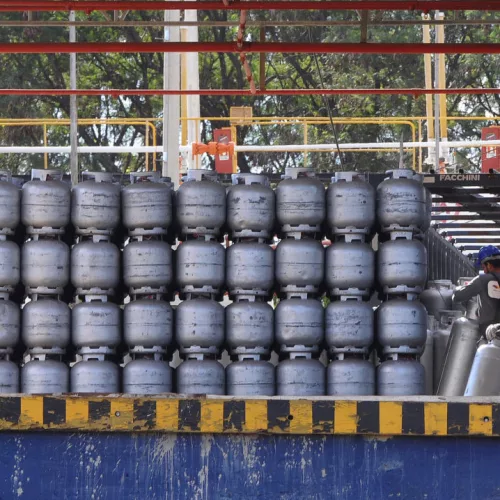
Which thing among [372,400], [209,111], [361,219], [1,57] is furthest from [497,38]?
[372,400]

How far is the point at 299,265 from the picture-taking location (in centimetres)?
700

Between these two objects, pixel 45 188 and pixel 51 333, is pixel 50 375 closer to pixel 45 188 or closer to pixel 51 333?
pixel 51 333

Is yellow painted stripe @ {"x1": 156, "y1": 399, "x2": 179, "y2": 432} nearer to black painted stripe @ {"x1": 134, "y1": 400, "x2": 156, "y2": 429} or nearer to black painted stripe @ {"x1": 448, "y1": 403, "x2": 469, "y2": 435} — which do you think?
black painted stripe @ {"x1": 134, "y1": 400, "x2": 156, "y2": 429}

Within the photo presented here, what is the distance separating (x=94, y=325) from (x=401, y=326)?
1.91 metres

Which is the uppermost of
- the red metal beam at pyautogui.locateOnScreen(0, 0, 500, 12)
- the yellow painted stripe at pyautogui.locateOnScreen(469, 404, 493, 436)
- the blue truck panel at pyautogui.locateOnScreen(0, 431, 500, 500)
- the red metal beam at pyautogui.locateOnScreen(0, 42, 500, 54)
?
the red metal beam at pyautogui.locateOnScreen(0, 0, 500, 12)

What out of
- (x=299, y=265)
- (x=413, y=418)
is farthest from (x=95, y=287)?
(x=413, y=418)

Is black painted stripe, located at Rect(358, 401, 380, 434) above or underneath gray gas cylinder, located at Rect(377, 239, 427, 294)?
underneath

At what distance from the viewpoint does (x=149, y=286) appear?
7000mm

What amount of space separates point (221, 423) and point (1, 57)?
28.8 metres

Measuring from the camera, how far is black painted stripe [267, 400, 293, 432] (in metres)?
4.96

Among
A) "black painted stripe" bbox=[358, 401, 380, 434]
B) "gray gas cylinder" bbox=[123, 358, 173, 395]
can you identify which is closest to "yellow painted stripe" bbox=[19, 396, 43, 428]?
"black painted stripe" bbox=[358, 401, 380, 434]

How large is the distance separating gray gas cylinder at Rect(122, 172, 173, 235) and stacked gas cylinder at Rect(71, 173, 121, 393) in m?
0.09

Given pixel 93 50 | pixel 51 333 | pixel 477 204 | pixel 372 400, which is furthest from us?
pixel 477 204

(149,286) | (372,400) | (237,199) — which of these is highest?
(237,199)
